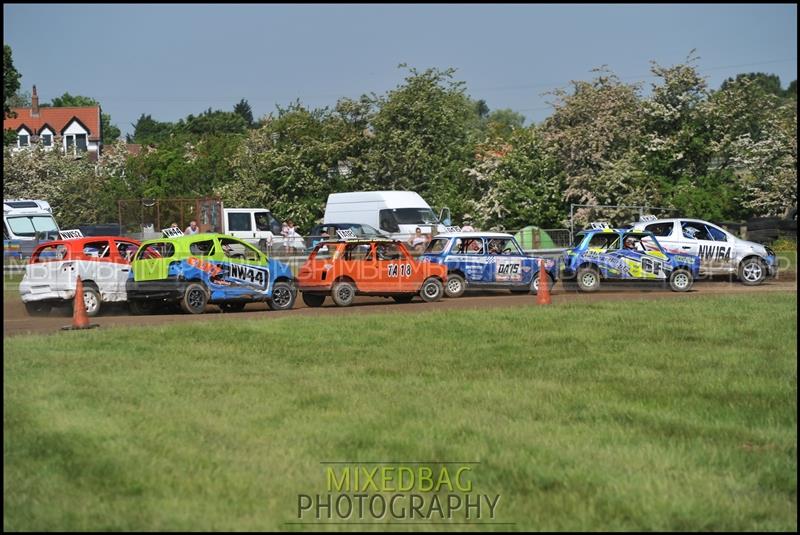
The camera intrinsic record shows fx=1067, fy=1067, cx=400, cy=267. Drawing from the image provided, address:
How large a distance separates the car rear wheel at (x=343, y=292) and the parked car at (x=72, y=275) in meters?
4.37

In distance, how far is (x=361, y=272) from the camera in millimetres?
23172

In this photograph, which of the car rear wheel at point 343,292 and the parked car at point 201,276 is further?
the car rear wheel at point 343,292

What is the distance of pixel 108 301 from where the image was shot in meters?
21.6

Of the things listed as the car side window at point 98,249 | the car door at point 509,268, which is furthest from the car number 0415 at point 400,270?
the car side window at point 98,249

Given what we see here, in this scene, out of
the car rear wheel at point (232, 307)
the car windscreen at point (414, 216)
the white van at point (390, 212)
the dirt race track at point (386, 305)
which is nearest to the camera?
the dirt race track at point (386, 305)

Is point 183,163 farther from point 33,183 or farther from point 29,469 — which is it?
point 29,469

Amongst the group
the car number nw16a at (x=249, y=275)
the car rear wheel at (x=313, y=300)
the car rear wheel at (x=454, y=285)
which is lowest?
the car rear wheel at (x=313, y=300)

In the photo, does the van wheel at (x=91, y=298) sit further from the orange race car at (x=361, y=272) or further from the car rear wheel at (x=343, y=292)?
the car rear wheel at (x=343, y=292)

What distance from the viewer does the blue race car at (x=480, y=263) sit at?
25.1 metres

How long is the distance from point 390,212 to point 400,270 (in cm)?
1730

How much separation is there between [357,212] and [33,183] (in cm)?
2857

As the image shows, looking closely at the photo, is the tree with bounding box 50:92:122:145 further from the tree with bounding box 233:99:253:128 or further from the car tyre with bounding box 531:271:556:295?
the car tyre with bounding box 531:271:556:295

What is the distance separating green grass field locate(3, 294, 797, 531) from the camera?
24.2 ft

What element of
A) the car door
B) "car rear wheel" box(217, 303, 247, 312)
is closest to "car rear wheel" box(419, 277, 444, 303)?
the car door
